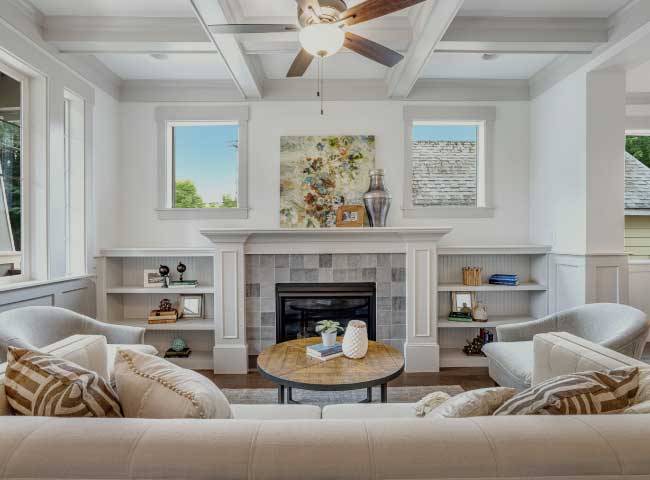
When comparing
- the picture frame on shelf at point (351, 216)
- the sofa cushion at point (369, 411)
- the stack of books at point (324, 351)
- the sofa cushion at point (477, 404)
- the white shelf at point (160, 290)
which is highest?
the picture frame on shelf at point (351, 216)

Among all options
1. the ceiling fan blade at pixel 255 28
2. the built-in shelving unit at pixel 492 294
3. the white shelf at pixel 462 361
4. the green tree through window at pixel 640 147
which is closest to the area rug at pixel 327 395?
the white shelf at pixel 462 361

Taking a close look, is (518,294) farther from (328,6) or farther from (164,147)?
(164,147)

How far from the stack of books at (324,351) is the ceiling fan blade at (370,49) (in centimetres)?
184

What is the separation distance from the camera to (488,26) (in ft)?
9.29

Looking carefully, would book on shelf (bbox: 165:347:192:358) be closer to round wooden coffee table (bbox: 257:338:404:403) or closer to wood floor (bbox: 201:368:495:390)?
wood floor (bbox: 201:368:495:390)

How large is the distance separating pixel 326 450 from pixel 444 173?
370 cm

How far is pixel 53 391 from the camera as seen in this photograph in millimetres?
1051

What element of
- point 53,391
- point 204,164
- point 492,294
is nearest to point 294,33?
point 204,164

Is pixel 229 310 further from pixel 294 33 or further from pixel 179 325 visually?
pixel 294 33

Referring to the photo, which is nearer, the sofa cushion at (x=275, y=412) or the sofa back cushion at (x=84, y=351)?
the sofa back cushion at (x=84, y=351)

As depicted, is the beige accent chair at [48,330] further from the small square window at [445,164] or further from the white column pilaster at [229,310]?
the small square window at [445,164]

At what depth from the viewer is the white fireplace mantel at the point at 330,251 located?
3.51 meters

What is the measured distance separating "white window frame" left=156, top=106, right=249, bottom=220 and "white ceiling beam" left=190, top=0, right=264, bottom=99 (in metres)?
0.28

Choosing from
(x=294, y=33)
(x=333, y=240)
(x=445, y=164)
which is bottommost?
(x=333, y=240)
